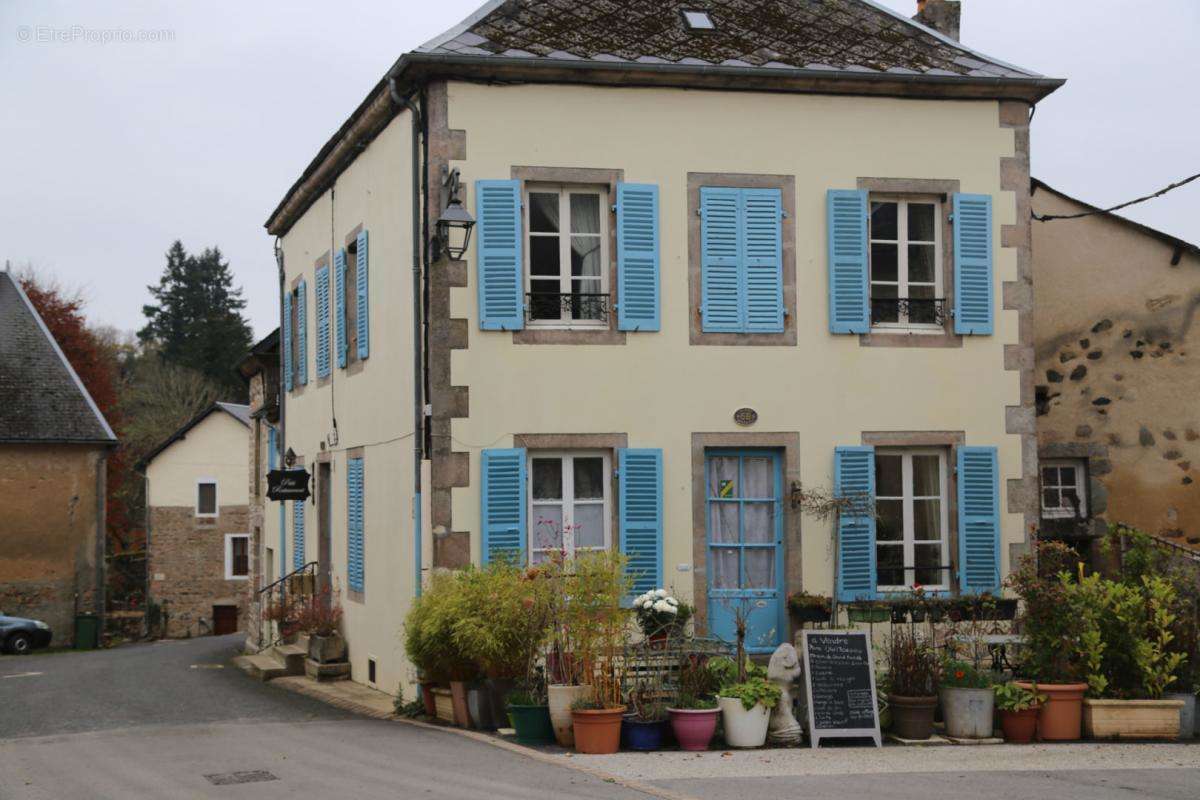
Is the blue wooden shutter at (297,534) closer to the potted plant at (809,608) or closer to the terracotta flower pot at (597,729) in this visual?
the potted plant at (809,608)

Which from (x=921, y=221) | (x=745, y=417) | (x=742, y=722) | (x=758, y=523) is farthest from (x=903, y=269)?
(x=742, y=722)

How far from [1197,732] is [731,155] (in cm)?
640

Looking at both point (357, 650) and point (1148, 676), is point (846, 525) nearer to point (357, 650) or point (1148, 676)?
point (1148, 676)

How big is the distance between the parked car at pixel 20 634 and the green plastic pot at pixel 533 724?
2259cm

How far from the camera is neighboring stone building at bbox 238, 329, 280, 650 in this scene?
73.8 ft

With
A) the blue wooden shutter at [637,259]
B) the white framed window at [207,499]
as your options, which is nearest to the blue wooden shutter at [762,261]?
the blue wooden shutter at [637,259]

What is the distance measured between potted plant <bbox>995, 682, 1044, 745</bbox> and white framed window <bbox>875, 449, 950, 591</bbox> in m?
2.51

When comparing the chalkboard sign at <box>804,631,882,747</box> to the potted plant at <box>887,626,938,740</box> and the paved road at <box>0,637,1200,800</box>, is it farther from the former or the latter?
the paved road at <box>0,637,1200,800</box>

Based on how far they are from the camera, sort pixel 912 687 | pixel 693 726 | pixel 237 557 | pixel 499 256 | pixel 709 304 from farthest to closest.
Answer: pixel 237 557, pixel 709 304, pixel 499 256, pixel 912 687, pixel 693 726

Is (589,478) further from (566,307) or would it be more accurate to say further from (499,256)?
(499,256)

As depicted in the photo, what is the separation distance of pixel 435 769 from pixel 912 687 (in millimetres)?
3958

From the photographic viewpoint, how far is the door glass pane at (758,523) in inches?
532

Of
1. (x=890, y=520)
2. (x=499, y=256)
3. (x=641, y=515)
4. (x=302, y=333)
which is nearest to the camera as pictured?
(x=499, y=256)

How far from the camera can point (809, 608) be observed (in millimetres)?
13188
